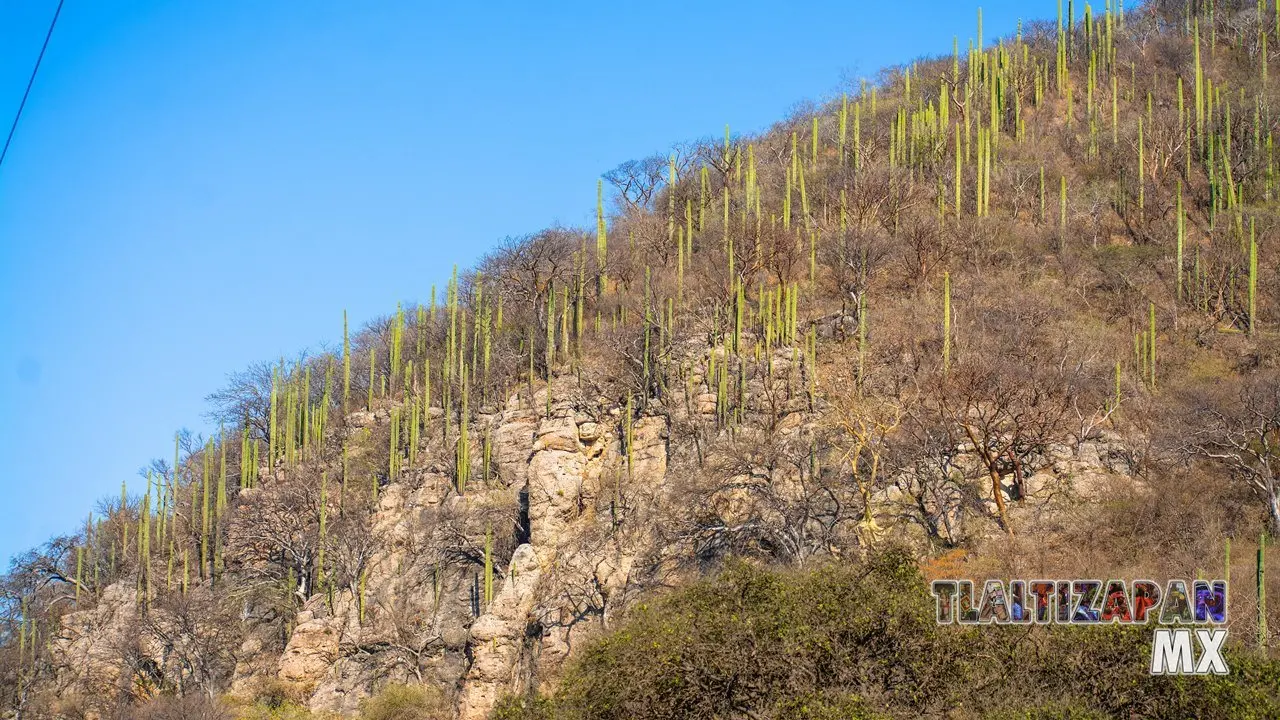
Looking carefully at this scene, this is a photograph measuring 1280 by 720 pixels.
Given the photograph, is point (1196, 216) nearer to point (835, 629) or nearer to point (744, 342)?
point (744, 342)

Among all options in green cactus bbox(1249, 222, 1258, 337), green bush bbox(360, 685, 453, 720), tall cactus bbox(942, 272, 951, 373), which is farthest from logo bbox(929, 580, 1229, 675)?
green cactus bbox(1249, 222, 1258, 337)

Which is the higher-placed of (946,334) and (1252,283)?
(1252,283)

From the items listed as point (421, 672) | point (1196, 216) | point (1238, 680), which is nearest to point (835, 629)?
point (1238, 680)

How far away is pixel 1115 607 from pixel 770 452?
12.0 meters

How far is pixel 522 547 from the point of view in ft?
129

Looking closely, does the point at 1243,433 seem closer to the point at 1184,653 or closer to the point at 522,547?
the point at 1184,653

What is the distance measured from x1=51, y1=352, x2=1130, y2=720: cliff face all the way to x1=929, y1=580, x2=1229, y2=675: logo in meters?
6.13

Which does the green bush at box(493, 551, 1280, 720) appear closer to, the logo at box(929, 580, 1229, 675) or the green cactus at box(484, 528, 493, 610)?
the logo at box(929, 580, 1229, 675)

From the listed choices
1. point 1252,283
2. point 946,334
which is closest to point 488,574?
point 946,334

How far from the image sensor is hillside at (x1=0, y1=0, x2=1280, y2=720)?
31984mm

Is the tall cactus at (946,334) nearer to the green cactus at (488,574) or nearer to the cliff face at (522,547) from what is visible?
the cliff face at (522,547)

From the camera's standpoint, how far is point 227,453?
5478 cm

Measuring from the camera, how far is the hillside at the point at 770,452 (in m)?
32.0

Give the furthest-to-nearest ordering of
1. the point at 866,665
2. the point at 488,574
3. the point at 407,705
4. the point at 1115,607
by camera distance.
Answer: the point at 488,574 < the point at 407,705 < the point at 1115,607 < the point at 866,665
